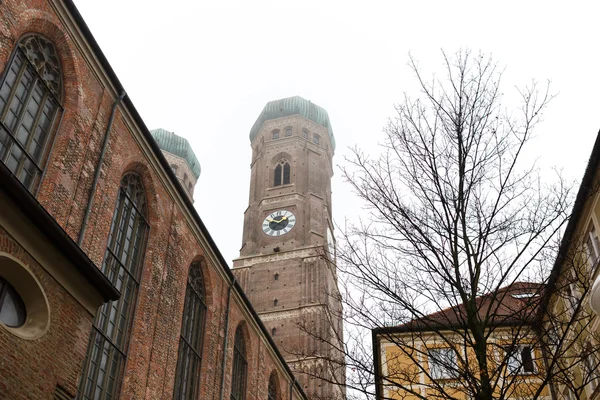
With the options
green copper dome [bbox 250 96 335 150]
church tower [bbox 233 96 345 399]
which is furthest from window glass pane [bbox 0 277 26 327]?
green copper dome [bbox 250 96 335 150]

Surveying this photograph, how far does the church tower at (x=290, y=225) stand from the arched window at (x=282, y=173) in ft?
0.32

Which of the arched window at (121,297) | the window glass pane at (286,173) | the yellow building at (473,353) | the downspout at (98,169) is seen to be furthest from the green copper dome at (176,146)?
the yellow building at (473,353)

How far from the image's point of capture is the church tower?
5063 cm

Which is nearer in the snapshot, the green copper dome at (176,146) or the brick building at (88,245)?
the brick building at (88,245)

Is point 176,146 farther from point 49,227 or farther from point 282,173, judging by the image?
point 49,227

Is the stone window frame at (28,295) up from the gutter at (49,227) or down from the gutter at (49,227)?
down

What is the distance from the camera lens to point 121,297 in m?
15.4

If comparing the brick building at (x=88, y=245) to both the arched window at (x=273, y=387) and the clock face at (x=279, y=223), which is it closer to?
the arched window at (x=273, y=387)

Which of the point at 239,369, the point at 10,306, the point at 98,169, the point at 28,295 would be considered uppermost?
the point at 98,169

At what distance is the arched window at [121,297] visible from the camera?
547 inches

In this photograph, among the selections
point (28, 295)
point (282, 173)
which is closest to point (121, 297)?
point (28, 295)

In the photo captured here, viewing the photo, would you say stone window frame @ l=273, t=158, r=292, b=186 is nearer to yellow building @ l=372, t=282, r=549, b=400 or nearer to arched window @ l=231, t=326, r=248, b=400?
arched window @ l=231, t=326, r=248, b=400

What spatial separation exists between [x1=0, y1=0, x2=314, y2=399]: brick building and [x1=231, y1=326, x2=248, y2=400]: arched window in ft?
3.66

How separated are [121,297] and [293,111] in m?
50.9
